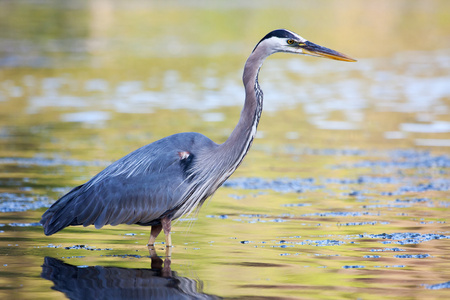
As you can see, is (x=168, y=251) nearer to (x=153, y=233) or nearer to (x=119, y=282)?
(x=153, y=233)

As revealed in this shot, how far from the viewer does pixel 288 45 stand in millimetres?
8188

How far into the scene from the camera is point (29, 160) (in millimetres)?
12633

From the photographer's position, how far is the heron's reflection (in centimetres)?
654

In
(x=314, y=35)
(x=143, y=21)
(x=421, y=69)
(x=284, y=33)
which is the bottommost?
(x=284, y=33)

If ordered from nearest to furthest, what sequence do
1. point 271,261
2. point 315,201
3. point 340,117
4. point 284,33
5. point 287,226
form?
1. point 271,261
2. point 284,33
3. point 287,226
4. point 315,201
5. point 340,117

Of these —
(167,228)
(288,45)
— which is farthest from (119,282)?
(288,45)

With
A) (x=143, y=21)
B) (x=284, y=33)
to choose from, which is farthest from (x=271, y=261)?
(x=143, y=21)

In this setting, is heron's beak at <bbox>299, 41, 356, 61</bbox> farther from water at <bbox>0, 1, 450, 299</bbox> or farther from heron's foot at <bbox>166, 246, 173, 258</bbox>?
heron's foot at <bbox>166, 246, 173, 258</bbox>

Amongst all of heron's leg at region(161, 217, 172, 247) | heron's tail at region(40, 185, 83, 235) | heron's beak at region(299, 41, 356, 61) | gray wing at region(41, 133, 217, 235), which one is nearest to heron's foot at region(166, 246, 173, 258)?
heron's leg at region(161, 217, 172, 247)

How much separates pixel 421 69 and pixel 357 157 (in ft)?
45.7

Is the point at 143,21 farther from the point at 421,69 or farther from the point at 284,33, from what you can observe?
the point at 284,33

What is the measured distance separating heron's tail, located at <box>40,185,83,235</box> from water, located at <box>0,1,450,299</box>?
0.20 m

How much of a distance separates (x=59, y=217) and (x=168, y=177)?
1.12 meters

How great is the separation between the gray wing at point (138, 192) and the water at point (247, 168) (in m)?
0.31
